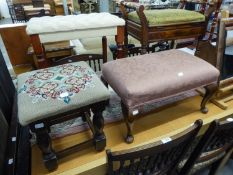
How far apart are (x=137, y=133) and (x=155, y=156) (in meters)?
0.38

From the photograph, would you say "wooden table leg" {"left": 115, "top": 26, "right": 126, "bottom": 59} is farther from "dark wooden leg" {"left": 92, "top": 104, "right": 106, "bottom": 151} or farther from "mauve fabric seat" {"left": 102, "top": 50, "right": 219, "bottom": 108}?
"dark wooden leg" {"left": 92, "top": 104, "right": 106, "bottom": 151}

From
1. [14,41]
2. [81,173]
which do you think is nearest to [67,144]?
[81,173]

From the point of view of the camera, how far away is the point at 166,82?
2.81 feet

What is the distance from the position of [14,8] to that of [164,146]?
595cm

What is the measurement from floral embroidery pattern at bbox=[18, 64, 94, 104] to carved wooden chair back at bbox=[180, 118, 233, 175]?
496 mm

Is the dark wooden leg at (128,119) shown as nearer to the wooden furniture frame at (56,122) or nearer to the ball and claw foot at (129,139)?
the ball and claw foot at (129,139)

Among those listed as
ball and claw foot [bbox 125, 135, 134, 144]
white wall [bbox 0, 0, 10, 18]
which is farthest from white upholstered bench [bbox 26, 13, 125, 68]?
white wall [bbox 0, 0, 10, 18]

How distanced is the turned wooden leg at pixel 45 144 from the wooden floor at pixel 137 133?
0.20 ft

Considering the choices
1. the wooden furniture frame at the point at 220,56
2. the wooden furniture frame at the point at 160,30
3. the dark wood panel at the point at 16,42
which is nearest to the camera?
the wooden furniture frame at the point at 220,56

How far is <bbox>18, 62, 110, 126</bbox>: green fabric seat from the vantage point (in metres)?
0.65

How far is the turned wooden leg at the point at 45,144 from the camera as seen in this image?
2.22ft

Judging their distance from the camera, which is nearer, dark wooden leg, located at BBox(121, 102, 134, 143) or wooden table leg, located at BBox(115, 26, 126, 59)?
dark wooden leg, located at BBox(121, 102, 134, 143)

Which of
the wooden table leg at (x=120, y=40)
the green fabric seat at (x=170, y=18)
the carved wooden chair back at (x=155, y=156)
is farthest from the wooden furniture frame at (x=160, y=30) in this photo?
the carved wooden chair back at (x=155, y=156)

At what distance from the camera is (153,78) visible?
86 centimetres
